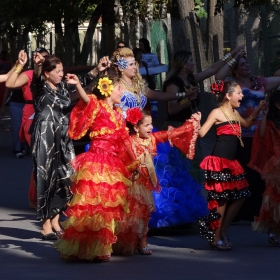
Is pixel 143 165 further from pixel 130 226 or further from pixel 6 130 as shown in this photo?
pixel 6 130

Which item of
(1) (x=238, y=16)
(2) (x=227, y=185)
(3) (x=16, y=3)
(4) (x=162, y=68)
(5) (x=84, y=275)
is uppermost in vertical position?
(3) (x=16, y=3)

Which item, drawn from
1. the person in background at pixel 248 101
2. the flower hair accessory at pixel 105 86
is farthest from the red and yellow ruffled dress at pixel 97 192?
the person in background at pixel 248 101

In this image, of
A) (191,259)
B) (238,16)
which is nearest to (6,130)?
(238,16)

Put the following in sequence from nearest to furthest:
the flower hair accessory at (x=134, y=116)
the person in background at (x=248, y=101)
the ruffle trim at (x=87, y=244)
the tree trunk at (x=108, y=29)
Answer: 1. the ruffle trim at (x=87, y=244)
2. the flower hair accessory at (x=134, y=116)
3. the person in background at (x=248, y=101)
4. the tree trunk at (x=108, y=29)

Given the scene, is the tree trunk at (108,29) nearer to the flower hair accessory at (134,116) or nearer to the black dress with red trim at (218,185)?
the black dress with red trim at (218,185)

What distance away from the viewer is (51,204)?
30.8ft

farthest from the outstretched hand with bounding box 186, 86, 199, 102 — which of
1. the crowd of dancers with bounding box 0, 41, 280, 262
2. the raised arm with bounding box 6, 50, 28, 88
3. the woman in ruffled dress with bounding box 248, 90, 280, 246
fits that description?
the raised arm with bounding box 6, 50, 28, 88

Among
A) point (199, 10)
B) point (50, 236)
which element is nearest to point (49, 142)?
point (50, 236)

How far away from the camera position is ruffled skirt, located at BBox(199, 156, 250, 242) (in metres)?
8.62

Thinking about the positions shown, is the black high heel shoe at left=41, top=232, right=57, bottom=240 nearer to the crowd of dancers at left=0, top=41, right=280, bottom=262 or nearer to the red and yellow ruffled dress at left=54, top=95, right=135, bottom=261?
the crowd of dancers at left=0, top=41, right=280, bottom=262

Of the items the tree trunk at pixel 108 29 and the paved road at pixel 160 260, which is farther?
the tree trunk at pixel 108 29

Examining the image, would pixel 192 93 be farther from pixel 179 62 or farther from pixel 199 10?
pixel 199 10

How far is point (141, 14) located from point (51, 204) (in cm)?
3133

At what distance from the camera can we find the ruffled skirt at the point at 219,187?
8625mm
